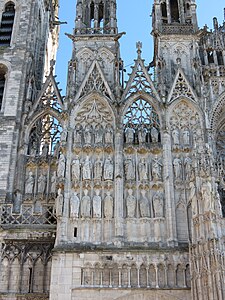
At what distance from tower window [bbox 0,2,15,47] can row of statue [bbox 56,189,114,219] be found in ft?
33.1

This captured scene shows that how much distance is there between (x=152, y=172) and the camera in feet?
59.4

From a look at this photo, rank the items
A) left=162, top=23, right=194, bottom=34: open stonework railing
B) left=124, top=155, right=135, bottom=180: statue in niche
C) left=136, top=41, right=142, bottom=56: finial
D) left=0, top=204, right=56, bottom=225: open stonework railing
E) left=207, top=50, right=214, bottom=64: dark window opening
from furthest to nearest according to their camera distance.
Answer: left=162, top=23, right=194, bottom=34: open stonework railing, left=207, top=50, right=214, bottom=64: dark window opening, left=136, top=41, right=142, bottom=56: finial, left=124, top=155, right=135, bottom=180: statue in niche, left=0, top=204, right=56, bottom=225: open stonework railing

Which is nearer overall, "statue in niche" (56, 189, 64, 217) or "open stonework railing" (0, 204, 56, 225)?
"statue in niche" (56, 189, 64, 217)

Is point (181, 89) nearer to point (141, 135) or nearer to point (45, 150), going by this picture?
point (141, 135)

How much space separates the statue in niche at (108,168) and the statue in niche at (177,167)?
247cm

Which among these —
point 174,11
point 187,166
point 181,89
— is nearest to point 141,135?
point 187,166

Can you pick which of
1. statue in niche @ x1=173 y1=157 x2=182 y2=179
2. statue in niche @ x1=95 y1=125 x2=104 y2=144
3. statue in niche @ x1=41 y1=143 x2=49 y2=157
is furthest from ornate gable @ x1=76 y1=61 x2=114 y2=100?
statue in niche @ x1=173 y1=157 x2=182 y2=179

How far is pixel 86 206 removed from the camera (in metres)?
17.3

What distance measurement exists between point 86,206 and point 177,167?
3.89 meters

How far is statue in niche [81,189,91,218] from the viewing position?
17109mm

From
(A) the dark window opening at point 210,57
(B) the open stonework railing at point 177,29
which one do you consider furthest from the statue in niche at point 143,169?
(B) the open stonework railing at point 177,29

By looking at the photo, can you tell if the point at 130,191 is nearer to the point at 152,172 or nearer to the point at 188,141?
the point at 152,172

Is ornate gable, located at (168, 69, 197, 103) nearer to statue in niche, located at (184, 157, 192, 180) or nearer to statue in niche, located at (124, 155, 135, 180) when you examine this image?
statue in niche, located at (184, 157, 192, 180)

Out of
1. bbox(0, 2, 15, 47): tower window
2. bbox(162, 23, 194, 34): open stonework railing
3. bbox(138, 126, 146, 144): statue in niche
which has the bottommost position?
bbox(138, 126, 146, 144): statue in niche
